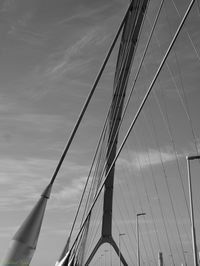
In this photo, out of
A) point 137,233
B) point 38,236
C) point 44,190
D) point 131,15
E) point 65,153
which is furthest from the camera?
point 137,233

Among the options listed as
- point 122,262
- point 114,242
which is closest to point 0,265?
point 114,242

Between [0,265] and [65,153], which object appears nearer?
[0,265]

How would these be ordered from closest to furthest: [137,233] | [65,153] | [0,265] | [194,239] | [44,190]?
1. [0,265]
2. [44,190]
3. [65,153]
4. [194,239]
5. [137,233]

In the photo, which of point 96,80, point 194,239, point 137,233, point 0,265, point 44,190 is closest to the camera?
point 0,265

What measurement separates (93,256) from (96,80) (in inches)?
1238

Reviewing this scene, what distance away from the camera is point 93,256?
120 feet

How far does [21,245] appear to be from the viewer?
16.3ft

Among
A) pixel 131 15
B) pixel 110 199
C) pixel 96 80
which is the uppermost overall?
pixel 131 15

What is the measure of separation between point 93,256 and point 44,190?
3304cm

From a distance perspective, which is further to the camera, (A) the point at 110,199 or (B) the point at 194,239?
(A) the point at 110,199

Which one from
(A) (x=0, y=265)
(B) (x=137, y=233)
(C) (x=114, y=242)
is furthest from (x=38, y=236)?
(B) (x=137, y=233)

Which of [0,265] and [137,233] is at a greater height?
[137,233]

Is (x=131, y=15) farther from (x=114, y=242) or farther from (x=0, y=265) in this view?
(x=114, y=242)

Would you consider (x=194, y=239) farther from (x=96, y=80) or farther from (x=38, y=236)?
(x=38, y=236)
